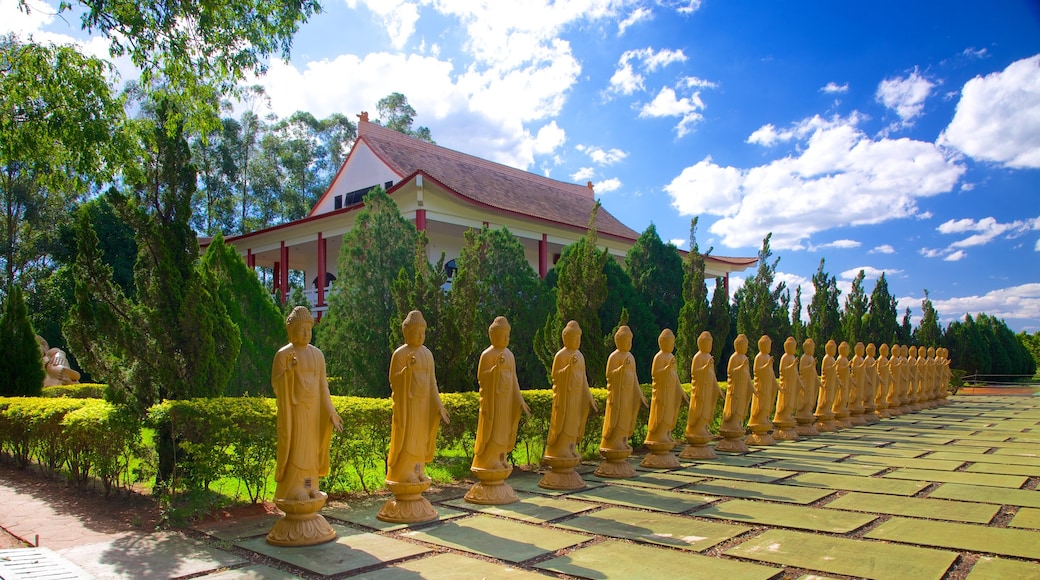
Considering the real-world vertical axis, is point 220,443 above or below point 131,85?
below

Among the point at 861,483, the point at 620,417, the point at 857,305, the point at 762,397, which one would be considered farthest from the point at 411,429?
the point at 857,305

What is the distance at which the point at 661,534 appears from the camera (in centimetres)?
534

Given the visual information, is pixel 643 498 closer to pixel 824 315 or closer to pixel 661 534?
pixel 661 534

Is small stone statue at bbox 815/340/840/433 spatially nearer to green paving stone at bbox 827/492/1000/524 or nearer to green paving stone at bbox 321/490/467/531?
green paving stone at bbox 827/492/1000/524

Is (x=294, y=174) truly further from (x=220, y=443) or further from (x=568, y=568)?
(x=568, y=568)

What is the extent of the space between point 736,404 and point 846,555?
566cm

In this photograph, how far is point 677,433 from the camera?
11.3 m

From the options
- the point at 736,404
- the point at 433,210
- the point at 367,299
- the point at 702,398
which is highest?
the point at 433,210

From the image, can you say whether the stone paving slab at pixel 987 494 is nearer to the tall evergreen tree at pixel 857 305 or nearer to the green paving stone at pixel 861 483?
the green paving stone at pixel 861 483

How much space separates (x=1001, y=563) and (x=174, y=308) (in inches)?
278

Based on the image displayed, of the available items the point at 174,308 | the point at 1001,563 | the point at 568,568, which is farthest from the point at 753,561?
the point at 174,308

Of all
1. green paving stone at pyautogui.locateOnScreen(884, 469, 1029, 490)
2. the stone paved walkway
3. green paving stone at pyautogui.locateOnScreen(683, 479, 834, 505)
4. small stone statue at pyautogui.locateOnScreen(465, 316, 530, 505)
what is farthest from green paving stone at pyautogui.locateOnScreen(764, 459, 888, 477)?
small stone statue at pyautogui.locateOnScreen(465, 316, 530, 505)

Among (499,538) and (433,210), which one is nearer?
(499,538)

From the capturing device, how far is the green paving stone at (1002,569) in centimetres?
426
